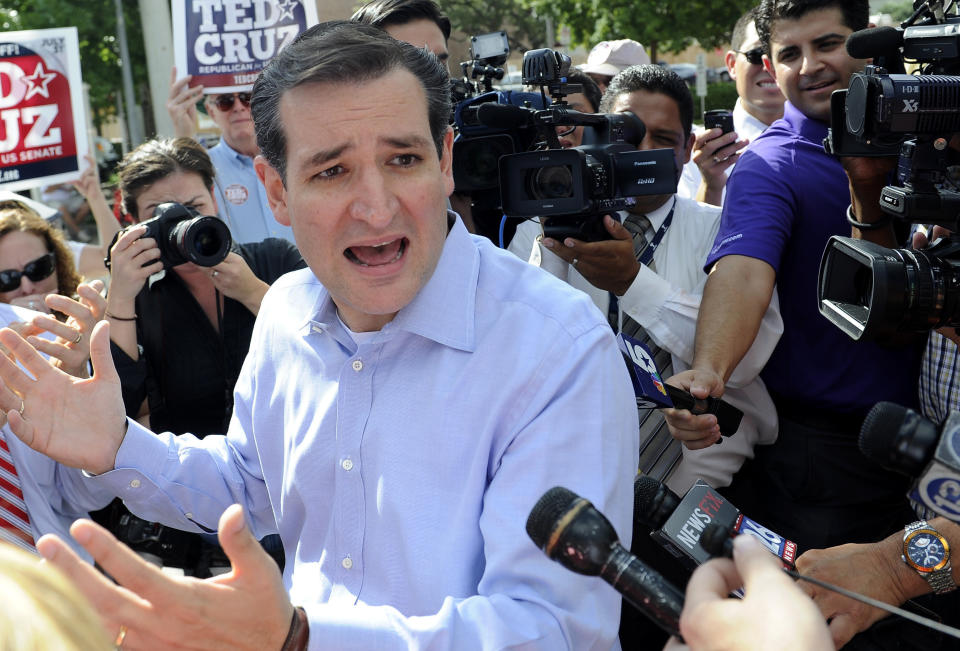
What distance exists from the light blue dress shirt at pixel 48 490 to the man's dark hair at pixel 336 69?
4.05 feet

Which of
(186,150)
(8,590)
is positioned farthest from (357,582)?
(186,150)

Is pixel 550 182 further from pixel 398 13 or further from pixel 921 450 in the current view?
pixel 921 450

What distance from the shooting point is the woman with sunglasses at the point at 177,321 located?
3365 mm

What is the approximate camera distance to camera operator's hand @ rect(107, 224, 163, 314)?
3367 millimetres

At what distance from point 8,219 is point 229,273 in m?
1.04

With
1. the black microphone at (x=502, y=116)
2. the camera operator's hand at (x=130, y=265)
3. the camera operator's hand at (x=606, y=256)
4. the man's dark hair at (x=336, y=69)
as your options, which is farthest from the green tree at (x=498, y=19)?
the man's dark hair at (x=336, y=69)

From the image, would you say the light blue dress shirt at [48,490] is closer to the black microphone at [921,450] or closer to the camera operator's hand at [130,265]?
the camera operator's hand at [130,265]

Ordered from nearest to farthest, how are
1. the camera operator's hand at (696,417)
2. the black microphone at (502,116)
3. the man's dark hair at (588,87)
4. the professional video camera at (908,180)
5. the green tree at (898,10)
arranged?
the professional video camera at (908,180)
the camera operator's hand at (696,417)
the black microphone at (502,116)
the man's dark hair at (588,87)
the green tree at (898,10)

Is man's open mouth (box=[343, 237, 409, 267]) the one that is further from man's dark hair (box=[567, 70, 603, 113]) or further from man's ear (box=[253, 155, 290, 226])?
man's dark hair (box=[567, 70, 603, 113])

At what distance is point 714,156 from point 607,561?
3036 mm

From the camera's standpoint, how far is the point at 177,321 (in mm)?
3561

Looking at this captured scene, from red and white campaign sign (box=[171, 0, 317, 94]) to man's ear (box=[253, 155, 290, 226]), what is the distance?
3.11 metres

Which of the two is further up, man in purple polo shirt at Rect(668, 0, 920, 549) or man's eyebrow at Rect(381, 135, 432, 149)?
man's eyebrow at Rect(381, 135, 432, 149)

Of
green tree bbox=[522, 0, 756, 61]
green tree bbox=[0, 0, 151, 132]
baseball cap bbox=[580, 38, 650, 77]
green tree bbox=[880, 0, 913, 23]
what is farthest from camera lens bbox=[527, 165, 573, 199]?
green tree bbox=[522, 0, 756, 61]
